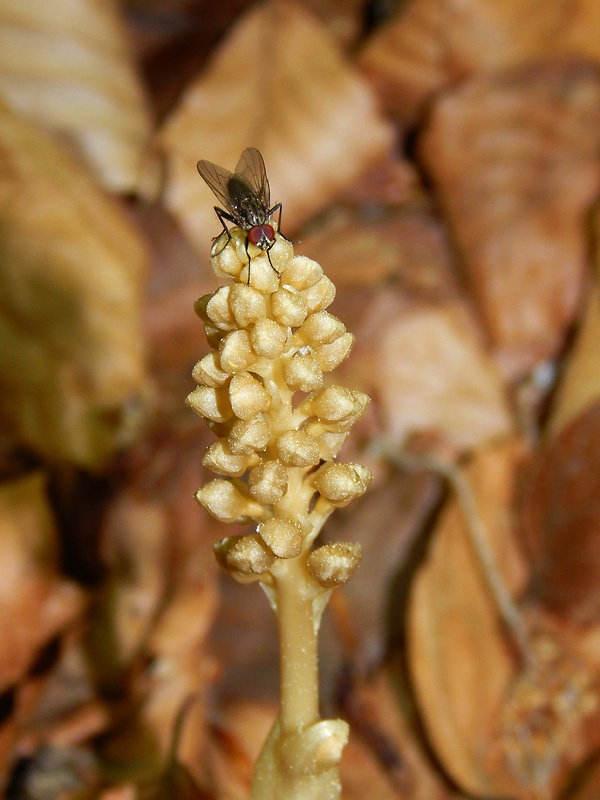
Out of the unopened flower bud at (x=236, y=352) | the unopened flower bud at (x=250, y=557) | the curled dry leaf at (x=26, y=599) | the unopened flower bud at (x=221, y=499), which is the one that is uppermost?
the curled dry leaf at (x=26, y=599)

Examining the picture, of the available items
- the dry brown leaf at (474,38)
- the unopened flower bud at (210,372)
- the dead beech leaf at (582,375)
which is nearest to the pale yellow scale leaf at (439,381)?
the dead beech leaf at (582,375)

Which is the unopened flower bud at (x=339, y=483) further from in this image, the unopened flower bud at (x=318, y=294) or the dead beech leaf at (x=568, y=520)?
the dead beech leaf at (x=568, y=520)

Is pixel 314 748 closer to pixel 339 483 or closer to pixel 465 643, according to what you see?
pixel 339 483

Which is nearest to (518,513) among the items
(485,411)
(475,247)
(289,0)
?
(485,411)

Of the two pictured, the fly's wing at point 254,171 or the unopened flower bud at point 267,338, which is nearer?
the unopened flower bud at point 267,338

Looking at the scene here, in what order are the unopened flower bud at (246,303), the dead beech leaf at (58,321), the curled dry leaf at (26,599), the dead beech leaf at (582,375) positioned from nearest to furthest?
the unopened flower bud at (246,303), the curled dry leaf at (26,599), the dead beech leaf at (582,375), the dead beech leaf at (58,321)

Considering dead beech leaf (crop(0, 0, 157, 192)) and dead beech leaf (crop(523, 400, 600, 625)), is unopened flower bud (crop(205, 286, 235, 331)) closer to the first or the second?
dead beech leaf (crop(523, 400, 600, 625))

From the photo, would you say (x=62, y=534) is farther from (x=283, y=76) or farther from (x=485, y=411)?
(x=283, y=76)

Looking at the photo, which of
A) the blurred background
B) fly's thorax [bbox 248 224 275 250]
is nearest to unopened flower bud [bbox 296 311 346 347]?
fly's thorax [bbox 248 224 275 250]
